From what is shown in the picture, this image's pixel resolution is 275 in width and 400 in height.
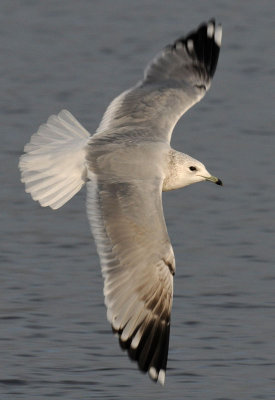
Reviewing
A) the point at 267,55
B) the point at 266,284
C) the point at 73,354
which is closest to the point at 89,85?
the point at 267,55

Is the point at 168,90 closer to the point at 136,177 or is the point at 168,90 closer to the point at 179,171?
the point at 179,171

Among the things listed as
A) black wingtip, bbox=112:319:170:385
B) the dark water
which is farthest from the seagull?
the dark water

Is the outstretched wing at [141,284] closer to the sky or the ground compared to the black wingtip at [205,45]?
closer to the ground

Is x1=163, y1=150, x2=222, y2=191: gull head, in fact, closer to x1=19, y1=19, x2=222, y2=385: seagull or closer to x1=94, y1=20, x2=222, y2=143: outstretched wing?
x1=19, y1=19, x2=222, y2=385: seagull

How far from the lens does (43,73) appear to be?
15211 millimetres

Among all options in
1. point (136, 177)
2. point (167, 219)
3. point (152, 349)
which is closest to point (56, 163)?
point (136, 177)

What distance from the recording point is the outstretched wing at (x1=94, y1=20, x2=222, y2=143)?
31.5ft

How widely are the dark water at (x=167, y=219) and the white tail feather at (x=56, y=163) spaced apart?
1.01 m

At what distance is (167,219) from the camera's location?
1135 centimetres

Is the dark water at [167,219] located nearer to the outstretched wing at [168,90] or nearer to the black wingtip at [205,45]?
the outstretched wing at [168,90]

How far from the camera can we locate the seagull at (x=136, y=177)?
26.7 feet

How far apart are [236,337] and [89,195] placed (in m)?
1.59

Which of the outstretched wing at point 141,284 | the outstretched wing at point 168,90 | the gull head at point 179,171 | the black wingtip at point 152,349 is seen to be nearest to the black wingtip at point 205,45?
the outstretched wing at point 168,90

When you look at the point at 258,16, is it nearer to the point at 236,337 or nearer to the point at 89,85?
the point at 89,85
